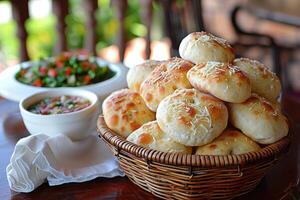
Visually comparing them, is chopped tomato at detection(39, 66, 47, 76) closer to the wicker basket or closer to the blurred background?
the wicker basket

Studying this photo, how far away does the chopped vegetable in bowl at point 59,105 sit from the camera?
1185mm

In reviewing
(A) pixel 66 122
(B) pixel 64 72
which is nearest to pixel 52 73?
(B) pixel 64 72

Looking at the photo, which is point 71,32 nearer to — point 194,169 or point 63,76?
point 63,76

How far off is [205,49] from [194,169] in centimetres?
27

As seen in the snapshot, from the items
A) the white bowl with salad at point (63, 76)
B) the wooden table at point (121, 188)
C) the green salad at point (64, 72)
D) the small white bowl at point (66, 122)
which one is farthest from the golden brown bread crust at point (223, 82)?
the green salad at point (64, 72)

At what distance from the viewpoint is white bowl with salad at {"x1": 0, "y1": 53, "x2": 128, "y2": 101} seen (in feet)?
4.60

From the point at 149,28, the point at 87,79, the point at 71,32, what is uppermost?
the point at 87,79

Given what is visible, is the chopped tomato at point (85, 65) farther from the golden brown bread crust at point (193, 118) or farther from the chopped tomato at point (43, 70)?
the golden brown bread crust at point (193, 118)

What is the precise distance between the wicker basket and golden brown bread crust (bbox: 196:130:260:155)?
1.2 inches

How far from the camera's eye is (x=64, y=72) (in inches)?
58.6

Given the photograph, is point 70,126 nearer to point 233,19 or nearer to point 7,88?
point 7,88

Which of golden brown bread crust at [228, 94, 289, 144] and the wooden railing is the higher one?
golden brown bread crust at [228, 94, 289, 144]

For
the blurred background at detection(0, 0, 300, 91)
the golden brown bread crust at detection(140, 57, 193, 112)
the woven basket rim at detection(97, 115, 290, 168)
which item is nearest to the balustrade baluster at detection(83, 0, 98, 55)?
A: the blurred background at detection(0, 0, 300, 91)

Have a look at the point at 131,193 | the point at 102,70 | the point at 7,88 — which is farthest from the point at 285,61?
the point at 131,193
